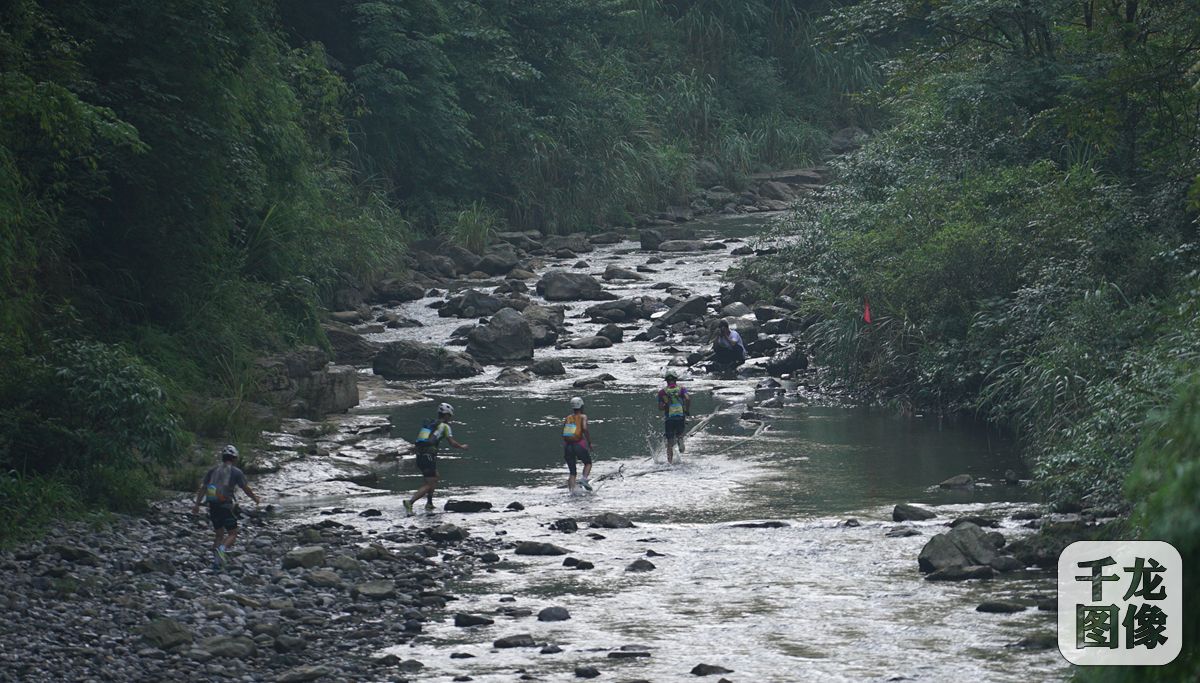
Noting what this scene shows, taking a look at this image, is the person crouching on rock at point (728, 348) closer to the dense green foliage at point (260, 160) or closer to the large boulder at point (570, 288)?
the large boulder at point (570, 288)

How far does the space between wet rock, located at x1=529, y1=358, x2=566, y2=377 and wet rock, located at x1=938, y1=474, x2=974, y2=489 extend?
11.2 meters

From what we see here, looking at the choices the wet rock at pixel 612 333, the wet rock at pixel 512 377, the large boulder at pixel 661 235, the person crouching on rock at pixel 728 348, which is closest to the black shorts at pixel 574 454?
the wet rock at pixel 512 377

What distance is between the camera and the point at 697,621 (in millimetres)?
12672

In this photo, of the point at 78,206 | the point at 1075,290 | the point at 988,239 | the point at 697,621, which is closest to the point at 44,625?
the point at 697,621

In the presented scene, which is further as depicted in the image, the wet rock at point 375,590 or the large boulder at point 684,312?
the large boulder at point 684,312

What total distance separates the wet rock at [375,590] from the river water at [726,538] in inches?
29.6

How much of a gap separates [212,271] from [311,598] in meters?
10.7

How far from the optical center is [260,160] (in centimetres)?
2464

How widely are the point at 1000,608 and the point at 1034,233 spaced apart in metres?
10.5

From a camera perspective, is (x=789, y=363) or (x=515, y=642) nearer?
(x=515, y=642)

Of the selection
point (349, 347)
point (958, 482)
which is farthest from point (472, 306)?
point (958, 482)

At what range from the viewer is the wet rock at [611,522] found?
655 inches

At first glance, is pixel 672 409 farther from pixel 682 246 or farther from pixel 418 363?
pixel 682 246

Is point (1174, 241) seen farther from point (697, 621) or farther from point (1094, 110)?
point (697, 621)
